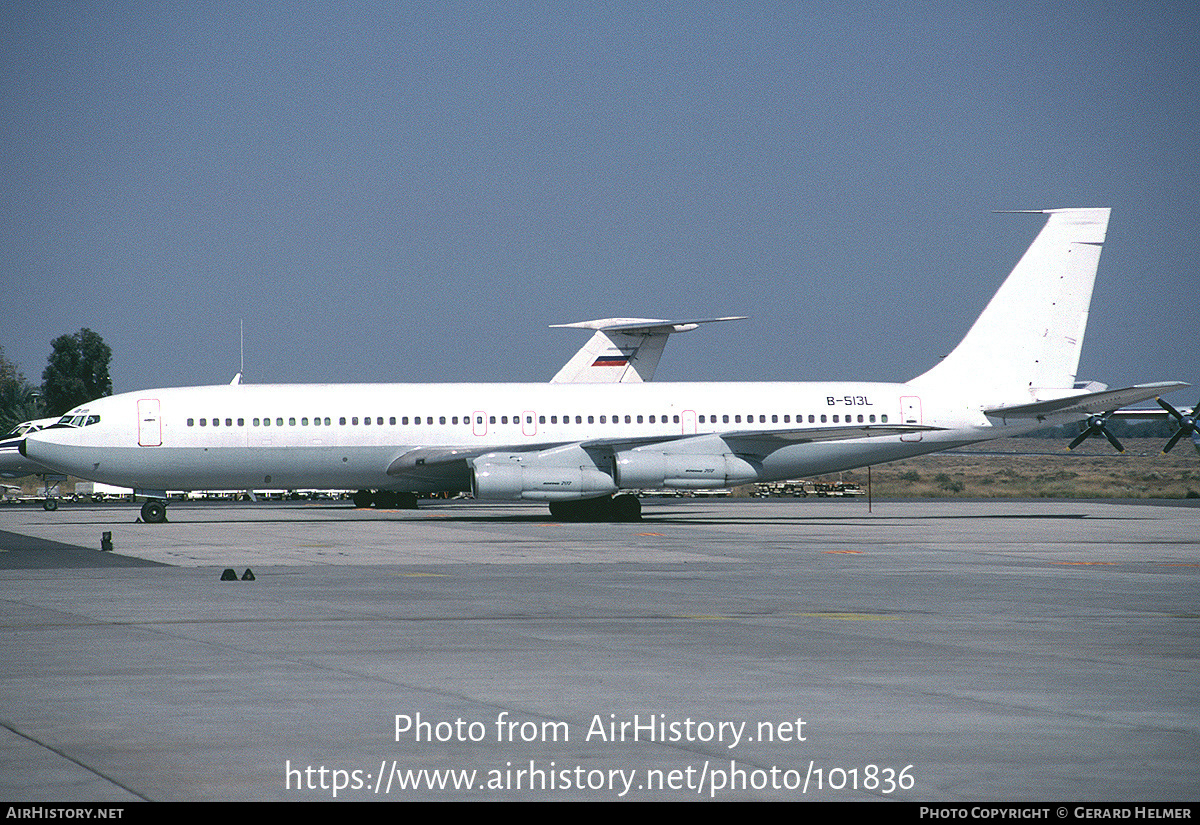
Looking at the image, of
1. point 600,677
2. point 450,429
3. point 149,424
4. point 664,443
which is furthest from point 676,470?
point 600,677

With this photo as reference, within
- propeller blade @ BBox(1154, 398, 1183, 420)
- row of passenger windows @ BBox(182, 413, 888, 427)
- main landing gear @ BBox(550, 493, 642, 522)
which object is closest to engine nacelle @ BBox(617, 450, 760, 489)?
main landing gear @ BBox(550, 493, 642, 522)

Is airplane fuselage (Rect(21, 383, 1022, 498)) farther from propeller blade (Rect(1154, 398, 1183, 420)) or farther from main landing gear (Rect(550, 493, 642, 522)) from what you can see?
propeller blade (Rect(1154, 398, 1183, 420))

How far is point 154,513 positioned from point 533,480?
10.9 metres

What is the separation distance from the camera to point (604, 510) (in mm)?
42094

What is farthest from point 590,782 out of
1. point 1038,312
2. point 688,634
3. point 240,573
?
point 1038,312

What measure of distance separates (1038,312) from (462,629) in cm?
3326

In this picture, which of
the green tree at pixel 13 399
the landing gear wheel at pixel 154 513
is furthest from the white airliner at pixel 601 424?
the green tree at pixel 13 399

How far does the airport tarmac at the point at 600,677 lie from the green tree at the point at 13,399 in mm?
105068

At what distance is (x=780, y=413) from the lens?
4309 cm

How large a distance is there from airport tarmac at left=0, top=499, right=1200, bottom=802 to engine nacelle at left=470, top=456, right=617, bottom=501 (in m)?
12.3

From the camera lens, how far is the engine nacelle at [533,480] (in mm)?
38875

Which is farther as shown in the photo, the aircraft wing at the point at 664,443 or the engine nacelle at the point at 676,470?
the aircraft wing at the point at 664,443

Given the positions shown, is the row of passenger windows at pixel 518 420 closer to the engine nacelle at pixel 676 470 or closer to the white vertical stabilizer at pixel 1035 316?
the engine nacelle at pixel 676 470
